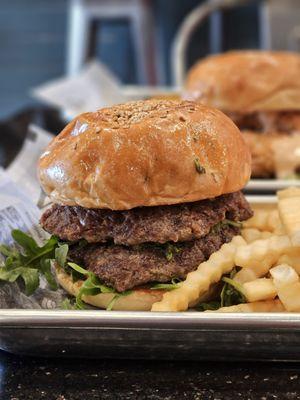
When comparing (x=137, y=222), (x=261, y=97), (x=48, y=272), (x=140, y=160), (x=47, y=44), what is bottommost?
(x=47, y=44)

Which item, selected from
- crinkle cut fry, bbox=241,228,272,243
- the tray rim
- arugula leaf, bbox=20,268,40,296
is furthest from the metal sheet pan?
crinkle cut fry, bbox=241,228,272,243

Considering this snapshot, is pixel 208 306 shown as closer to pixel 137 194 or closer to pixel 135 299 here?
pixel 135 299

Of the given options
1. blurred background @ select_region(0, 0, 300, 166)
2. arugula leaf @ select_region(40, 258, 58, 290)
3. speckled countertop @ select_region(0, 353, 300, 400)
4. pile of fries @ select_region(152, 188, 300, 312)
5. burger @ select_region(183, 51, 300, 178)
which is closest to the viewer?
speckled countertop @ select_region(0, 353, 300, 400)

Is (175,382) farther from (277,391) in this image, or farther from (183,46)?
(183,46)

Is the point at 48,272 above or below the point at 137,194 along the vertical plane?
below

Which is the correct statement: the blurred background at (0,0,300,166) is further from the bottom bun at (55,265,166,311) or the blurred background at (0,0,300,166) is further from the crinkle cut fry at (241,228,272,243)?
the bottom bun at (55,265,166,311)

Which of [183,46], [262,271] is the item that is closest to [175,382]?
[262,271]

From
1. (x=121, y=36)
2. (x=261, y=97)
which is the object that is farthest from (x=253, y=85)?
(x=121, y=36)
